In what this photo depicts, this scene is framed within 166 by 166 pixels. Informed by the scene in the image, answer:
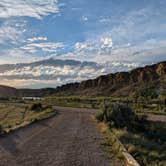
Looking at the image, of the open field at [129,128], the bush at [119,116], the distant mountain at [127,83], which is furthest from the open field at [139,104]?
the distant mountain at [127,83]

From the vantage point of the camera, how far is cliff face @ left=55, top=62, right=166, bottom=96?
13250cm

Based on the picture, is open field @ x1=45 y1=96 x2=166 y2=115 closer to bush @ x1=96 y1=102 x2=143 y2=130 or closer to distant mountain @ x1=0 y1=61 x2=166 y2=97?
bush @ x1=96 y1=102 x2=143 y2=130

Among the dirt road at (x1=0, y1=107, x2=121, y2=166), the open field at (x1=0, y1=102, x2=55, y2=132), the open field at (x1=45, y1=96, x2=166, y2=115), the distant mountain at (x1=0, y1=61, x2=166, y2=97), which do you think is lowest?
the dirt road at (x1=0, y1=107, x2=121, y2=166)

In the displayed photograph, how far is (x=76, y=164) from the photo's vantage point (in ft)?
39.9

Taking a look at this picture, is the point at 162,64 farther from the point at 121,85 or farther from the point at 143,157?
the point at 143,157

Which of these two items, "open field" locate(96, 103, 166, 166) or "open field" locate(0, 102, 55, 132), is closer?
"open field" locate(96, 103, 166, 166)

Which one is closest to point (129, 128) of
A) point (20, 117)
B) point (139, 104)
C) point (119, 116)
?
point (119, 116)

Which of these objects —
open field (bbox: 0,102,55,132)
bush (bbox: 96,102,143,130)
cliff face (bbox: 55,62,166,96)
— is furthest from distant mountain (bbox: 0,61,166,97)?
bush (bbox: 96,102,143,130)

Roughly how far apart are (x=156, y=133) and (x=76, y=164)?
15.2 meters

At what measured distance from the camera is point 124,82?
15050 cm

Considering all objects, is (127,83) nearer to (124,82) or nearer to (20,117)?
(124,82)

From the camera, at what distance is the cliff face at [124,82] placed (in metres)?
132

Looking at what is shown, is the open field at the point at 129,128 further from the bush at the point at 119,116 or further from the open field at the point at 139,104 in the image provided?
the open field at the point at 139,104

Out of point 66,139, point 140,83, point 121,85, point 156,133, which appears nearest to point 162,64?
point 140,83
